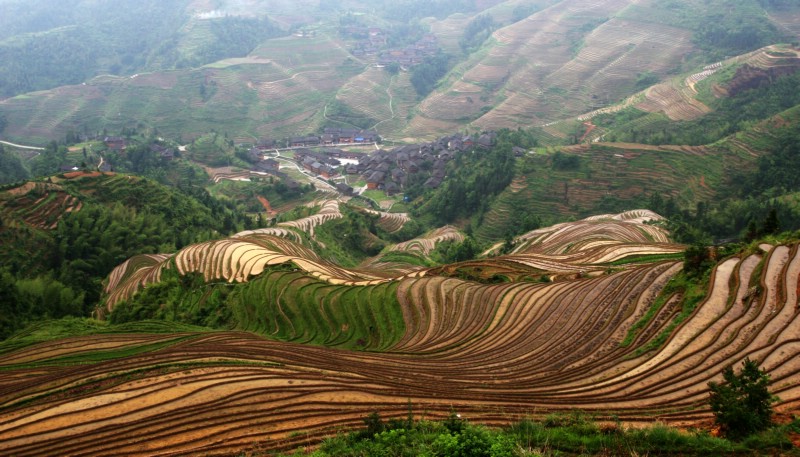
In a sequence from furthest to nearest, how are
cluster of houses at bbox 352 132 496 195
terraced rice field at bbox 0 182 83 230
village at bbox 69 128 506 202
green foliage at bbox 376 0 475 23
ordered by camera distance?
1. green foliage at bbox 376 0 475 23
2. village at bbox 69 128 506 202
3. cluster of houses at bbox 352 132 496 195
4. terraced rice field at bbox 0 182 83 230

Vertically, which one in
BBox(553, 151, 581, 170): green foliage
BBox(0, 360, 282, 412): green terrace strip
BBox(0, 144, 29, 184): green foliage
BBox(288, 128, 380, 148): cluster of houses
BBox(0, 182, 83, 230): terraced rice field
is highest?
BBox(0, 360, 282, 412): green terrace strip

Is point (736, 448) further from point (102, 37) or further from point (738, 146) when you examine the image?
Answer: point (102, 37)

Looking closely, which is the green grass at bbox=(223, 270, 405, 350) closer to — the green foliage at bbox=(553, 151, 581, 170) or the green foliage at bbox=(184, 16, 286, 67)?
the green foliage at bbox=(553, 151, 581, 170)

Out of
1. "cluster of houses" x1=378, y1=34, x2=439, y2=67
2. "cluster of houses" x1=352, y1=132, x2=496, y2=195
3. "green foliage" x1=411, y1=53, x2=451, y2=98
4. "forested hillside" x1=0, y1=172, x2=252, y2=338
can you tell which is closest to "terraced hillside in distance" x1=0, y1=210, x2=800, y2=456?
"forested hillside" x1=0, y1=172, x2=252, y2=338

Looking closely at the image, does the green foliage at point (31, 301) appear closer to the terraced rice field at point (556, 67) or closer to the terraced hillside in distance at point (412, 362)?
the terraced hillside in distance at point (412, 362)

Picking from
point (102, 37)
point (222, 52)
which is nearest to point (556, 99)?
point (222, 52)

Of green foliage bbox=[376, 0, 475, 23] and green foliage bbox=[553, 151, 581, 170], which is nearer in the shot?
green foliage bbox=[553, 151, 581, 170]
